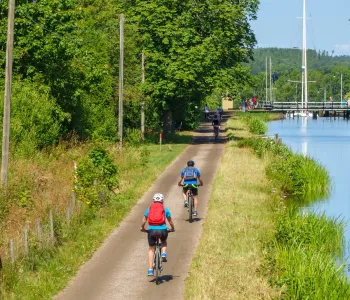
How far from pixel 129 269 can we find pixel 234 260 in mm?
2725

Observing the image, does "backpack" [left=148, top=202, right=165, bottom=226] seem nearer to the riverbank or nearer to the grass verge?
the riverbank

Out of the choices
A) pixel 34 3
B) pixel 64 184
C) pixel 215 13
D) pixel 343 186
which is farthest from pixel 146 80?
pixel 64 184

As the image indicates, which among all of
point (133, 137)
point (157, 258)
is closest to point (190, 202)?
point (157, 258)

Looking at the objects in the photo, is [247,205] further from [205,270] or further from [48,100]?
[48,100]

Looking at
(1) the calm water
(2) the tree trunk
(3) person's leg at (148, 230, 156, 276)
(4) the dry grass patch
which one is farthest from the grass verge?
(2) the tree trunk

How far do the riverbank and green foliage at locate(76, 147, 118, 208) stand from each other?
153 inches

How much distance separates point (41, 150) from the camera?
141 feet

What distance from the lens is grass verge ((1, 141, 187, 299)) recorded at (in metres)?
19.0

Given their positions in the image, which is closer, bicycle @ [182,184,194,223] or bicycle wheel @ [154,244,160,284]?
bicycle wheel @ [154,244,160,284]

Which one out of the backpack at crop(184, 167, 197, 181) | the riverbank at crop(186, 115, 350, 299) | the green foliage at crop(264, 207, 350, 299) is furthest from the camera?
the backpack at crop(184, 167, 197, 181)

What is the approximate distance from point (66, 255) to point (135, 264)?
1815 millimetres

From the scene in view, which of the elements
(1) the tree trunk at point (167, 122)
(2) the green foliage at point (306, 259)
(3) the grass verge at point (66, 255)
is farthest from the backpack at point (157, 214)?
(1) the tree trunk at point (167, 122)

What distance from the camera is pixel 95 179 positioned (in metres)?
30.4

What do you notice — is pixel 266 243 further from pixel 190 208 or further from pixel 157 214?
pixel 157 214
